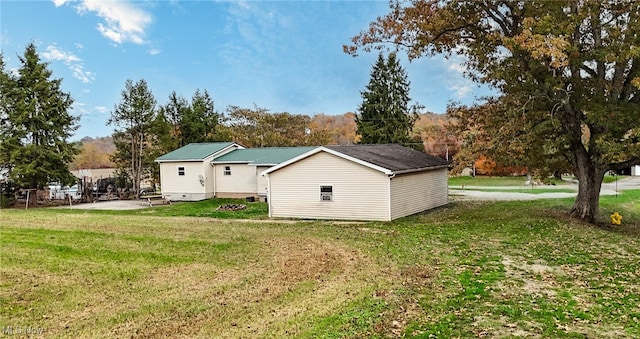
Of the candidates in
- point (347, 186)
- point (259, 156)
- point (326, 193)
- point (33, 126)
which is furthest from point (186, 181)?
point (347, 186)

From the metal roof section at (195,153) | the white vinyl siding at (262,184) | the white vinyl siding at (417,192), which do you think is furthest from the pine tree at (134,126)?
the white vinyl siding at (417,192)

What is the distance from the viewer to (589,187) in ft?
52.7

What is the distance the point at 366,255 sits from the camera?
34.8ft

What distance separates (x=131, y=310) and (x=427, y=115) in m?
52.2

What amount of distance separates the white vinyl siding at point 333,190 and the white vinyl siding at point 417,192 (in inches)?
28.8

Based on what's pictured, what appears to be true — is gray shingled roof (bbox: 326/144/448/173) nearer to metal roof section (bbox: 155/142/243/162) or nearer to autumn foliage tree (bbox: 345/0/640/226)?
autumn foliage tree (bbox: 345/0/640/226)

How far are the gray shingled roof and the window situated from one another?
5.26 feet

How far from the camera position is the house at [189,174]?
28281mm

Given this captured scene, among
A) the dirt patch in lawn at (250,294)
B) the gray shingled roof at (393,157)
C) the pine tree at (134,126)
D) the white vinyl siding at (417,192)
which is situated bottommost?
the dirt patch in lawn at (250,294)

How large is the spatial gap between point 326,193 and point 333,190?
380 millimetres

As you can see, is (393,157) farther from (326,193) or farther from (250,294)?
(250,294)

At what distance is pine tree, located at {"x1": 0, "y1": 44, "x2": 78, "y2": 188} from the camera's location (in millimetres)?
26234

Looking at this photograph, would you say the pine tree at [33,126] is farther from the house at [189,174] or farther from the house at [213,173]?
the house at [213,173]

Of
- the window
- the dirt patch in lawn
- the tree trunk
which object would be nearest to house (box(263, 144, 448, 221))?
the window
